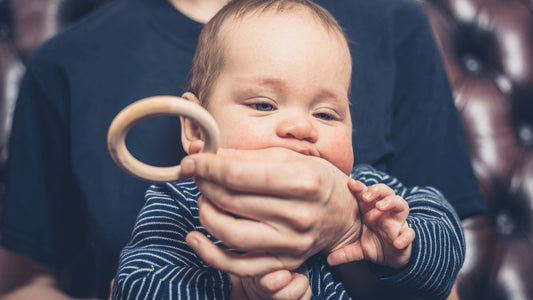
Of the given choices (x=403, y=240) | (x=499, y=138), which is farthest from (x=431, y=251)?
(x=499, y=138)

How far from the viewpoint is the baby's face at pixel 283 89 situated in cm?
40

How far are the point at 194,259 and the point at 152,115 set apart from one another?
222 mm

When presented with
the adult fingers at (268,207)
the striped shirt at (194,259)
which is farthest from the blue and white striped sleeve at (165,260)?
the adult fingers at (268,207)

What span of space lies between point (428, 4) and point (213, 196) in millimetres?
832

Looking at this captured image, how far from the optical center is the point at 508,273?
0.83 metres

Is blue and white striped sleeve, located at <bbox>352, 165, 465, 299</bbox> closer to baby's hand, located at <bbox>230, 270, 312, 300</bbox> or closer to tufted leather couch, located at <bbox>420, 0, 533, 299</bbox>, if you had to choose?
baby's hand, located at <bbox>230, 270, 312, 300</bbox>

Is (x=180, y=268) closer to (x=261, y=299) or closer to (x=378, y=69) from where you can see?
(x=261, y=299)

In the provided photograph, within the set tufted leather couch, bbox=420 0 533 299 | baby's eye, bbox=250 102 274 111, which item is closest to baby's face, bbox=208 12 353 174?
baby's eye, bbox=250 102 274 111

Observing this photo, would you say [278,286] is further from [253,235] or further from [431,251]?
[431,251]

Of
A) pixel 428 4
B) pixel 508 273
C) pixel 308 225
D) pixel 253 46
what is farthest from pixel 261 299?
pixel 428 4

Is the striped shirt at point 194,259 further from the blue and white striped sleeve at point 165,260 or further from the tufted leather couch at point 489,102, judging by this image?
the tufted leather couch at point 489,102

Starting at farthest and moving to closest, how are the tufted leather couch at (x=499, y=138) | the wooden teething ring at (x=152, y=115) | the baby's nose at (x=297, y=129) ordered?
the tufted leather couch at (x=499, y=138), the baby's nose at (x=297, y=129), the wooden teething ring at (x=152, y=115)

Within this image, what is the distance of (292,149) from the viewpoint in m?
0.39

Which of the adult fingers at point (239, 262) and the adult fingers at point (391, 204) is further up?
the adult fingers at point (391, 204)
